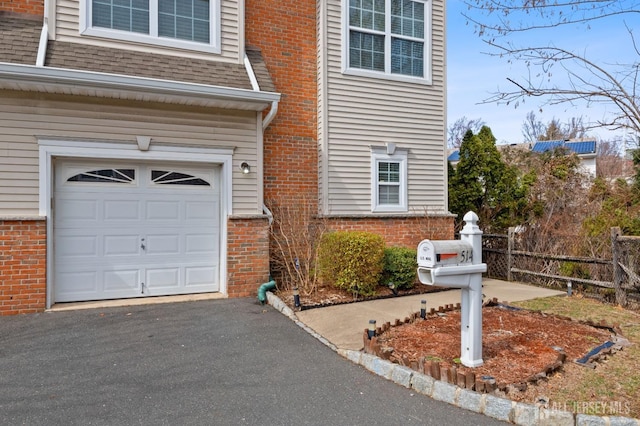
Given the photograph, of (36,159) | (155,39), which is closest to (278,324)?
(36,159)

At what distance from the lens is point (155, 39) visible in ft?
25.2

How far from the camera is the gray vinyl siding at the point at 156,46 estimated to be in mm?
7121

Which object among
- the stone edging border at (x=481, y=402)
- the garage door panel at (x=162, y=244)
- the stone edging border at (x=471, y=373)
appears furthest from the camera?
the garage door panel at (x=162, y=244)

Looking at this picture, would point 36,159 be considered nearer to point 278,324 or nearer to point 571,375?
point 278,324

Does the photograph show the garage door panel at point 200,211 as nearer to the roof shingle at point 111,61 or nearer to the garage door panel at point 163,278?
the garage door panel at point 163,278

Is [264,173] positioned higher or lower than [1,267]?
higher

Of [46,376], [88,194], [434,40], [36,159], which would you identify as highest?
[434,40]

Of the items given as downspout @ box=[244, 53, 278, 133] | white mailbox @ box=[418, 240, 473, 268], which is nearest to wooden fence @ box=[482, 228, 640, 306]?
white mailbox @ box=[418, 240, 473, 268]

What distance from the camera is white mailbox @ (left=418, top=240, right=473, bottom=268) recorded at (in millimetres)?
4152

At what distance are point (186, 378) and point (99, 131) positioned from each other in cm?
467

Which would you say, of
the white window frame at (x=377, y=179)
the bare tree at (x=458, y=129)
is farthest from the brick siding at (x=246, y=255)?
the bare tree at (x=458, y=129)

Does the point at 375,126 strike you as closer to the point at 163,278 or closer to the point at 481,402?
the point at 163,278

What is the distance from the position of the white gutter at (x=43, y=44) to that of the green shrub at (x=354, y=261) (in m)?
5.33

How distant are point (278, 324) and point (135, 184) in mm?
3609
